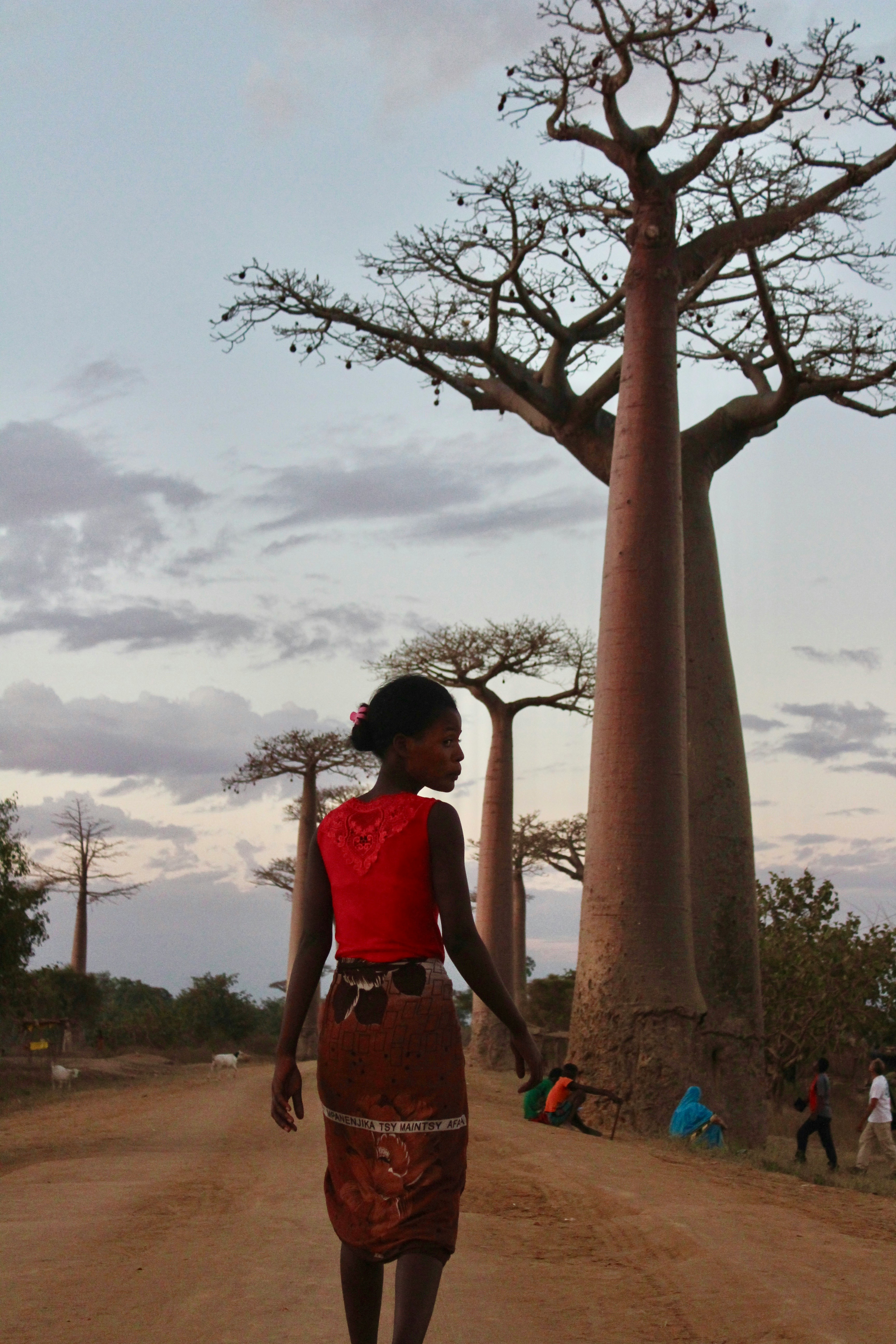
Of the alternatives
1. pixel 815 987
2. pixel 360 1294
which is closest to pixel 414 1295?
pixel 360 1294

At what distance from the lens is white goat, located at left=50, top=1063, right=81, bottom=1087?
16.6m

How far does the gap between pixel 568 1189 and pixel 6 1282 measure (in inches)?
106

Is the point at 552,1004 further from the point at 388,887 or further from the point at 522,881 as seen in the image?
the point at 388,887

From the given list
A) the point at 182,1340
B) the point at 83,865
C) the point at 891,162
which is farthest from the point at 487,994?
the point at 83,865

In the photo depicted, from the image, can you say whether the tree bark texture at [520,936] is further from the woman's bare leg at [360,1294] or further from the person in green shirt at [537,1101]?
the woman's bare leg at [360,1294]

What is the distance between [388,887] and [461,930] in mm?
154

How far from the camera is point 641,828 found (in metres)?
9.31

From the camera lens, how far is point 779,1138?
12.7 meters

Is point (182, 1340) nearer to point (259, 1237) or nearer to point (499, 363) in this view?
point (259, 1237)

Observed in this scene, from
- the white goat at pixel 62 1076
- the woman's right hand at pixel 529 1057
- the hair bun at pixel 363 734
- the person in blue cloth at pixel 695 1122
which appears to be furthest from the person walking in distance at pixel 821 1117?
the white goat at pixel 62 1076

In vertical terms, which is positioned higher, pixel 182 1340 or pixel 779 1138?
pixel 182 1340

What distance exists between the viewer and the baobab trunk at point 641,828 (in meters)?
9.20

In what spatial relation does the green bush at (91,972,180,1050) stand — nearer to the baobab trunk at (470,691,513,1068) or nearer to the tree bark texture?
the tree bark texture

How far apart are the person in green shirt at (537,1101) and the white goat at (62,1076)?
901 centimetres
